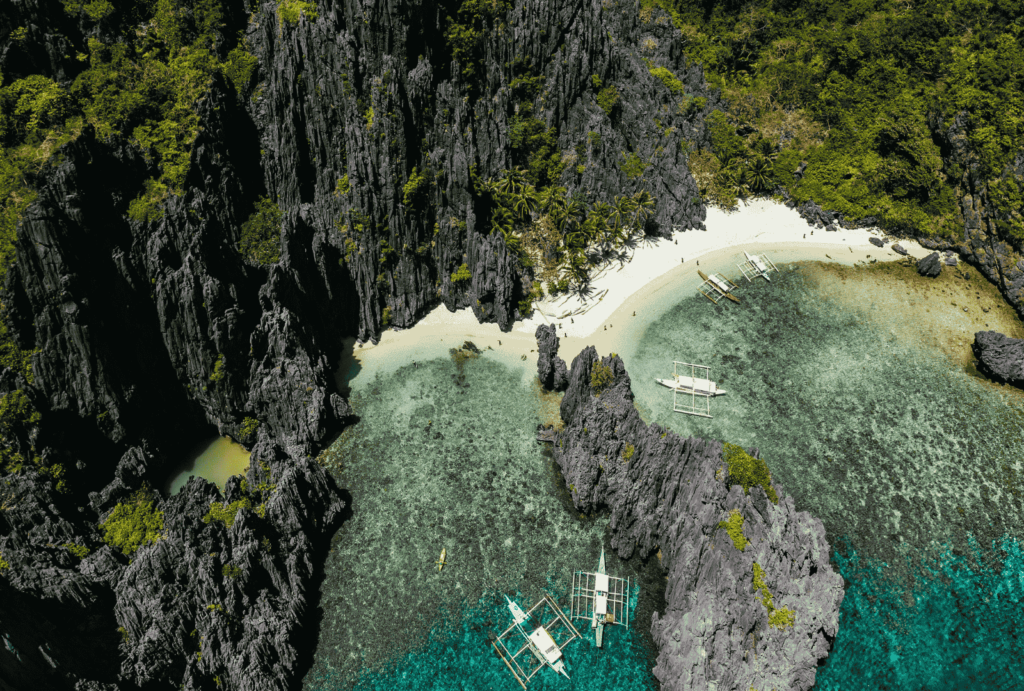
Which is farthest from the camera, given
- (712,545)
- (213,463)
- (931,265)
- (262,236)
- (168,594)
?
(931,265)

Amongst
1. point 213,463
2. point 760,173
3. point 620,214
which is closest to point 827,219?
point 760,173

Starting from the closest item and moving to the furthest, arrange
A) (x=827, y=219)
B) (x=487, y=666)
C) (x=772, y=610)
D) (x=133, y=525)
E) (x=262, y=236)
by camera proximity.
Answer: (x=772, y=610), (x=487, y=666), (x=133, y=525), (x=262, y=236), (x=827, y=219)

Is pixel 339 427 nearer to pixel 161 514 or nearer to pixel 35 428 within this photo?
pixel 161 514

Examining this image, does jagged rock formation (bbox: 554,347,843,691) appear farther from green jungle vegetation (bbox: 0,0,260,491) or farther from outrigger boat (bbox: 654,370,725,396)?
green jungle vegetation (bbox: 0,0,260,491)

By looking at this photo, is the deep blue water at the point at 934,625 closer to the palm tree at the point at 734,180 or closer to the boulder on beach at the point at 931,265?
the boulder on beach at the point at 931,265

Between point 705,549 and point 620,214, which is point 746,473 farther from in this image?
point 620,214

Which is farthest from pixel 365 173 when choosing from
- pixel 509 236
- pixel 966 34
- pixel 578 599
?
pixel 966 34
